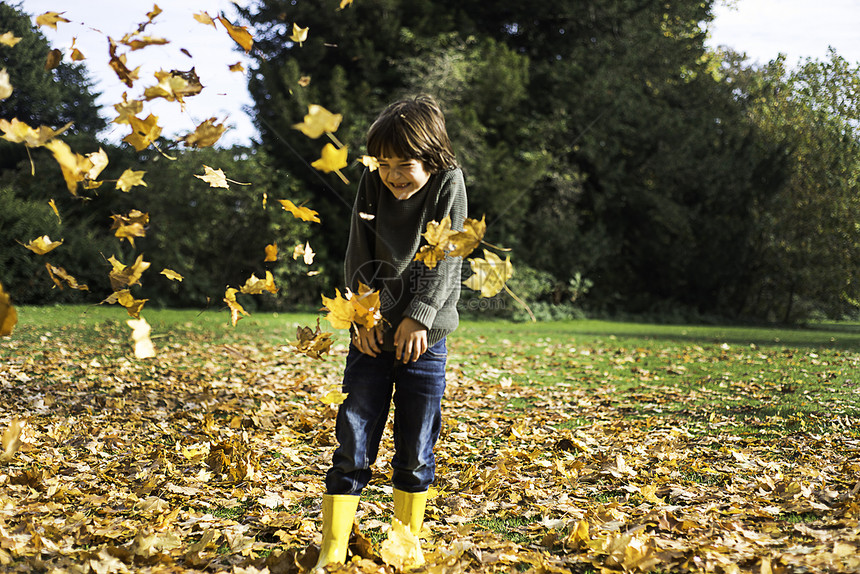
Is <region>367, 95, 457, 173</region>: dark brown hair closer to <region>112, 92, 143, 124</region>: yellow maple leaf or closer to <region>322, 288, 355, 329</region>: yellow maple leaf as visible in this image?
A: <region>322, 288, 355, 329</region>: yellow maple leaf

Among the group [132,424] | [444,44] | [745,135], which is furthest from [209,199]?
[745,135]

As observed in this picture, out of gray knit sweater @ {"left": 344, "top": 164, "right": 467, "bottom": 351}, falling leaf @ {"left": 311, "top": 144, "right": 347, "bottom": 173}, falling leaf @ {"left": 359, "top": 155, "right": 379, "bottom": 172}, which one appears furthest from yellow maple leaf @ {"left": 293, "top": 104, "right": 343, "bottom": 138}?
gray knit sweater @ {"left": 344, "top": 164, "right": 467, "bottom": 351}

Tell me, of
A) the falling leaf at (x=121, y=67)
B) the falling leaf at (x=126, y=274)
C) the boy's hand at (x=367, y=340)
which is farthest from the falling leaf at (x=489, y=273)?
the falling leaf at (x=121, y=67)

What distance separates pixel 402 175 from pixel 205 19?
90 centimetres

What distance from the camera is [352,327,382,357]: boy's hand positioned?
2.37 meters

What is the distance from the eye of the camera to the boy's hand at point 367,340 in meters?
2.37


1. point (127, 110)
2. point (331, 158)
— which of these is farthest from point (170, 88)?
point (331, 158)

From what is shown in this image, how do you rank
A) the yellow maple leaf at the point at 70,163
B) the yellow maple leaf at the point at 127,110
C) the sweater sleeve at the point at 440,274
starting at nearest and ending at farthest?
1. the yellow maple leaf at the point at 70,163
2. the yellow maple leaf at the point at 127,110
3. the sweater sleeve at the point at 440,274

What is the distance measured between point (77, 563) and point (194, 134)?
1.59m

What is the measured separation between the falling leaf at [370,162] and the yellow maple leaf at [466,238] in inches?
14.6

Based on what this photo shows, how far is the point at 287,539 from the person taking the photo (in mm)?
2658

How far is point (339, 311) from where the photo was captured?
2312 mm

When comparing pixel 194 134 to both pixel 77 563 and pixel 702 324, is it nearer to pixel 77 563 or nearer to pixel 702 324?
pixel 77 563

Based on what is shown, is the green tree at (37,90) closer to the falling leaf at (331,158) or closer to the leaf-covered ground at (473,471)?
the leaf-covered ground at (473,471)
